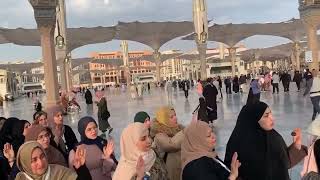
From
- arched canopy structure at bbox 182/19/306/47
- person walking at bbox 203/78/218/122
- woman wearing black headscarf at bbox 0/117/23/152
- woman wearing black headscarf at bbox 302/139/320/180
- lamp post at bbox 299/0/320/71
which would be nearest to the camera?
woman wearing black headscarf at bbox 302/139/320/180

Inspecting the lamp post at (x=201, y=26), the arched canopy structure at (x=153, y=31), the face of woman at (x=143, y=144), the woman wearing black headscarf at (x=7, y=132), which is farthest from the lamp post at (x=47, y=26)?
the arched canopy structure at (x=153, y=31)

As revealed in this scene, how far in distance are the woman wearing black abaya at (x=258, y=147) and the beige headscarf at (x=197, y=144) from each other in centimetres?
23

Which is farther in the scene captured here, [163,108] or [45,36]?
[45,36]

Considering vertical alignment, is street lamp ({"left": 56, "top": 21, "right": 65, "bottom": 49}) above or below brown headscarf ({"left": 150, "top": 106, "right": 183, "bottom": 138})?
above

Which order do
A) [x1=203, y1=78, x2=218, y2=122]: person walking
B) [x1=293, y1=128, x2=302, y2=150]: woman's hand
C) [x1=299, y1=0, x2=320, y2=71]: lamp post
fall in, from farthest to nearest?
1. [x1=299, y1=0, x2=320, y2=71]: lamp post
2. [x1=203, y1=78, x2=218, y2=122]: person walking
3. [x1=293, y1=128, x2=302, y2=150]: woman's hand

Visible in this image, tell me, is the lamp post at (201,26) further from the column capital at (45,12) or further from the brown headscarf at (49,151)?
the brown headscarf at (49,151)

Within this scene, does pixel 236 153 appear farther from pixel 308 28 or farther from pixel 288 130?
pixel 308 28

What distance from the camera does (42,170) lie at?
2459 mm

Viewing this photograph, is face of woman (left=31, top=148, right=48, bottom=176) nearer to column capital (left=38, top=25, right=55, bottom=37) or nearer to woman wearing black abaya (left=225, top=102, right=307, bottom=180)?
woman wearing black abaya (left=225, top=102, right=307, bottom=180)

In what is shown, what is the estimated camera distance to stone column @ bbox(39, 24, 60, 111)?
11.8 meters

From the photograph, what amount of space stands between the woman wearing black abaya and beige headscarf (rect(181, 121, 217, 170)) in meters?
0.23

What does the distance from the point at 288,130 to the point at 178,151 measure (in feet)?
17.0

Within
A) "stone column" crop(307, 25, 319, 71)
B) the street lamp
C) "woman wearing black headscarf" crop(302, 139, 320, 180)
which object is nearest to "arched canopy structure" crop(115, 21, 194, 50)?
the street lamp

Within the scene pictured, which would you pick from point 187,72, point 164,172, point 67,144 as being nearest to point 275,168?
point 164,172
